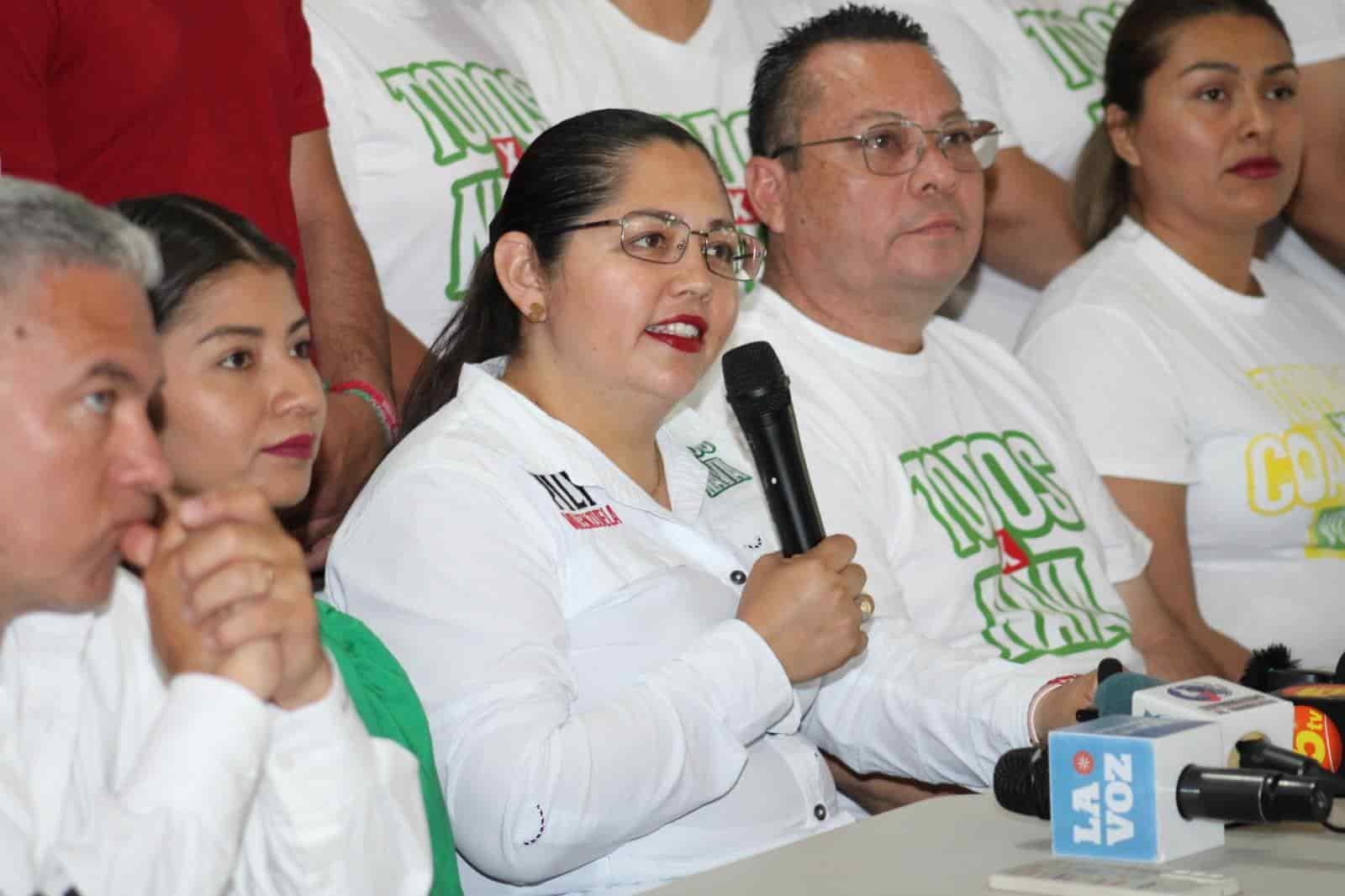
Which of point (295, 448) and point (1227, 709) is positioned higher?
point (295, 448)

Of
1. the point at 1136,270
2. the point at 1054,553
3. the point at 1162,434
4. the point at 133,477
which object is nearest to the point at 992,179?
the point at 1136,270

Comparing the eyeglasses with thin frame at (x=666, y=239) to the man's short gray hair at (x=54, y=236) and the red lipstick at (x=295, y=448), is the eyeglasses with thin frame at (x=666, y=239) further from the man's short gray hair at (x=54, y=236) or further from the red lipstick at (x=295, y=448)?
the man's short gray hair at (x=54, y=236)

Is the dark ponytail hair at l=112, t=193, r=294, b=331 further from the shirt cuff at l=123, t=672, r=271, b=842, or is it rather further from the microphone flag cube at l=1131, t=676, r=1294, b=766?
the microphone flag cube at l=1131, t=676, r=1294, b=766

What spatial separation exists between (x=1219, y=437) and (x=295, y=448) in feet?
6.53

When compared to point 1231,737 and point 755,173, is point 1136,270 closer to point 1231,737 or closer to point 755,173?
point 755,173

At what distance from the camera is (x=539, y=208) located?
2250 millimetres

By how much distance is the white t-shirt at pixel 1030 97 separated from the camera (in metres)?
3.74

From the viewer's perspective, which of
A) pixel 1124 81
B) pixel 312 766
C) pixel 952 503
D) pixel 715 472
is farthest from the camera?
pixel 1124 81

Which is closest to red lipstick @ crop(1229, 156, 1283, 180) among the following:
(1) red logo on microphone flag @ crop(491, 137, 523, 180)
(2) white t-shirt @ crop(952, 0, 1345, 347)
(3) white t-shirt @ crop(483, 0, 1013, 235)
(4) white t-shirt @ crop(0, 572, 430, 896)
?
(2) white t-shirt @ crop(952, 0, 1345, 347)

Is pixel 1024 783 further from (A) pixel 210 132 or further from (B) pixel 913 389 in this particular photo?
(A) pixel 210 132

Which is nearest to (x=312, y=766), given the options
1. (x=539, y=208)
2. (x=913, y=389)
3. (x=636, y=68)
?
(x=539, y=208)

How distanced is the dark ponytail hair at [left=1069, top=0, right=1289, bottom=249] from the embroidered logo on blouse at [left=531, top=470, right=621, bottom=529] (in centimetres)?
184

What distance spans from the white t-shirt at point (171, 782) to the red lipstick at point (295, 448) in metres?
0.36

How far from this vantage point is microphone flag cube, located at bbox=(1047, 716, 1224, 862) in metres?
1.45
